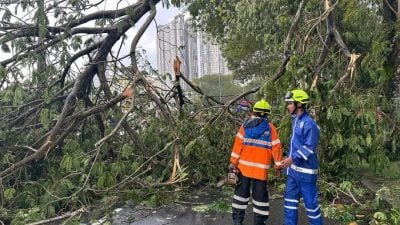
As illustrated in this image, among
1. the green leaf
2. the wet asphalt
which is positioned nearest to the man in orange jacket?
the wet asphalt

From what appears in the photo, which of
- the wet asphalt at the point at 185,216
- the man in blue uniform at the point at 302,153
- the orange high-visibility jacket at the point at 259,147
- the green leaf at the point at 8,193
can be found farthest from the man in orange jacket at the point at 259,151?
the green leaf at the point at 8,193

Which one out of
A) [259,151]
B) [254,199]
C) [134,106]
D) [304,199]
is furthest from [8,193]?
[304,199]

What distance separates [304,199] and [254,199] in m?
0.53

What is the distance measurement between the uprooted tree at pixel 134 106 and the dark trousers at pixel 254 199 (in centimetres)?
94

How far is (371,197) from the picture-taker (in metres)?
6.00

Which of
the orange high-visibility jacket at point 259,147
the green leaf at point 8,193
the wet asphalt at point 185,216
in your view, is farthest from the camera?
the green leaf at point 8,193

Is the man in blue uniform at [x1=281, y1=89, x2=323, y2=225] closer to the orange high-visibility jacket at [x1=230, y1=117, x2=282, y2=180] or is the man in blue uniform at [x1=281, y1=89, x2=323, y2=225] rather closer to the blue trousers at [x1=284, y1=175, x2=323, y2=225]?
the blue trousers at [x1=284, y1=175, x2=323, y2=225]

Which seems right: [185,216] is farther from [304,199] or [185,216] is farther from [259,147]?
[304,199]

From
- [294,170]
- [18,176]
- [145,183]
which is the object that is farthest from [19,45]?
[294,170]

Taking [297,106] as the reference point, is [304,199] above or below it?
below

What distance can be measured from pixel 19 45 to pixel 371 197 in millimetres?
5097

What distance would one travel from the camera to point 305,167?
4.37 m

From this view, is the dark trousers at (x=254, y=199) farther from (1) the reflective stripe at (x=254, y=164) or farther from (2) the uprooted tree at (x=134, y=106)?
(2) the uprooted tree at (x=134, y=106)

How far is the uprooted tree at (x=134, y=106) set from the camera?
18.0ft
